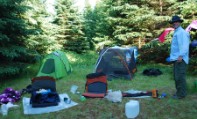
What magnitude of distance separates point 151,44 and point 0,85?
6912 millimetres

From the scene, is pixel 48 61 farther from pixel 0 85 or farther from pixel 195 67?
pixel 195 67

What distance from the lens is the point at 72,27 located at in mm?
18766

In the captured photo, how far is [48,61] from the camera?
874 cm

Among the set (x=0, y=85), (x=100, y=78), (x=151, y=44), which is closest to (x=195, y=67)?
(x=151, y=44)

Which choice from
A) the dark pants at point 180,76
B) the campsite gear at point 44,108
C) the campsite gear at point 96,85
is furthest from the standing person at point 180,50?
the campsite gear at point 44,108

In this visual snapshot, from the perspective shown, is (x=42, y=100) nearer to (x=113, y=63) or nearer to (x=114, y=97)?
(x=114, y=97)

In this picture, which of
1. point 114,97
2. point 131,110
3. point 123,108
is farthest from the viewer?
point 114,97

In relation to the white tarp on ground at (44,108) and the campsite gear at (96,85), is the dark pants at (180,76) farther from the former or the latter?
the white tarp on ground at (44,108)

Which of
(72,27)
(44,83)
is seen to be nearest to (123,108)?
(44,83)

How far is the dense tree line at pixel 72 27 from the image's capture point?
8367mm

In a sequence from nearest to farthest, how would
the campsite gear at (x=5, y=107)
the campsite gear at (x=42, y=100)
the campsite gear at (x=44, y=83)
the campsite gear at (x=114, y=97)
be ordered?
the campsite gear at (x=5, y=107) < the campsite gear at (x=42, y=100) < the campsite gear at (x=114, y=97) < the campsite gear at (x=44, y=83)

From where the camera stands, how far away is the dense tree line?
27.5ft

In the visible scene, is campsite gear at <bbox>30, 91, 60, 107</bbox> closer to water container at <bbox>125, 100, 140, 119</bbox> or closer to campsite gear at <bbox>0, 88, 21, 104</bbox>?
campsite gear at <bbox>0, 88, 21, 104</bbox>

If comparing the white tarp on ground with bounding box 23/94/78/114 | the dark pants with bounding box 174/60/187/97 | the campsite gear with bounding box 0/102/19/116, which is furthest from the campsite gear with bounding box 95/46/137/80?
the campsite gear with bounding box 0/102/19/116
